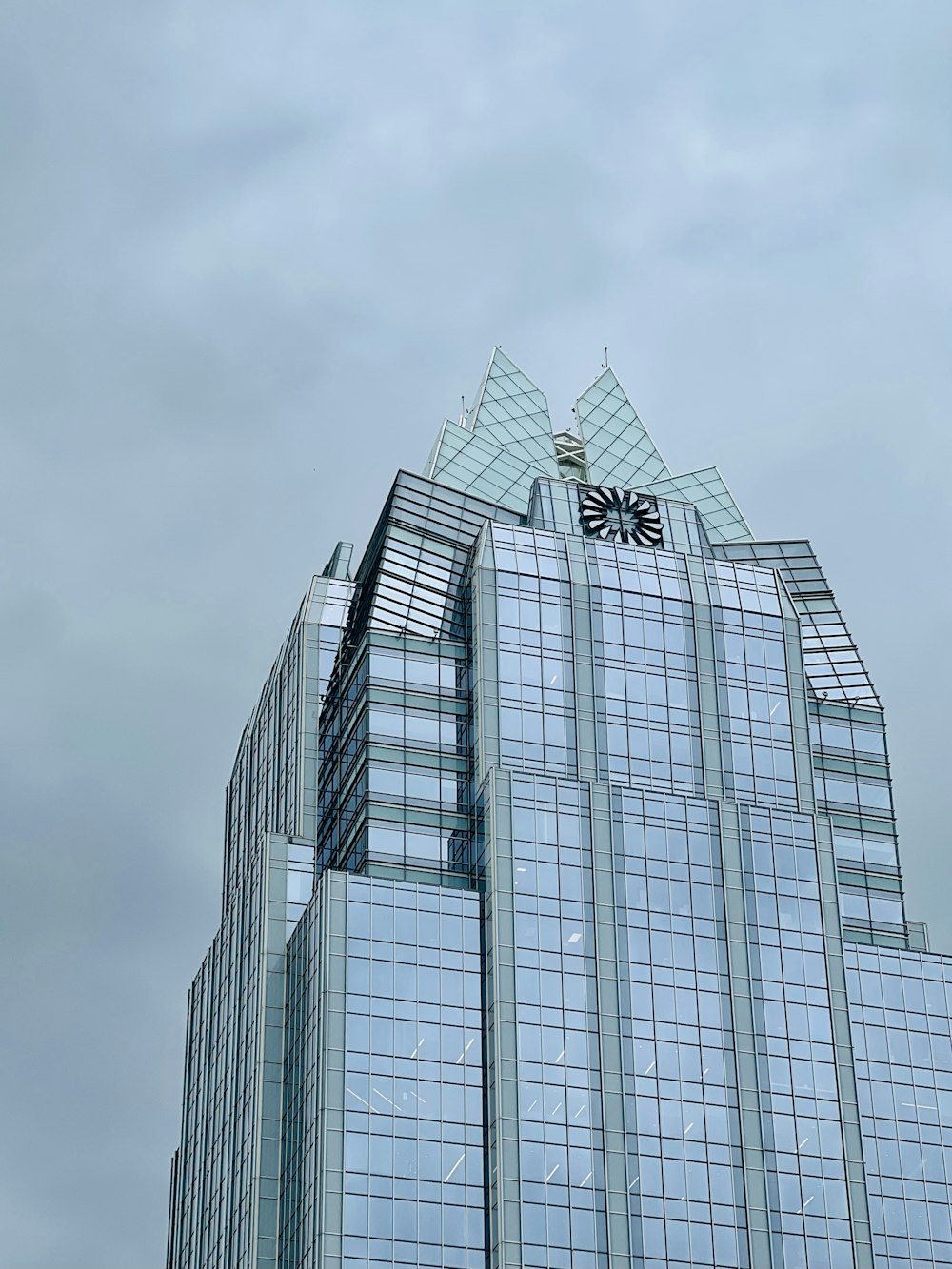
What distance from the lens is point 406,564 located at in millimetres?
150500

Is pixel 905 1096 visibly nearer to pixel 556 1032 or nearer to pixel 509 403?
pixel 556 1032

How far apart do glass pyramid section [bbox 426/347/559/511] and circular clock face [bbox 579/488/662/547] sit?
6134mm

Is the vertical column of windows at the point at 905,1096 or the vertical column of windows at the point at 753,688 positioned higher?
the vertical column of windows at the point at 753,688

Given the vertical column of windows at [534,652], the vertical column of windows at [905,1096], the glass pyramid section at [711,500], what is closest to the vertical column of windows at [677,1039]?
the vertical column of windows at [534,652]

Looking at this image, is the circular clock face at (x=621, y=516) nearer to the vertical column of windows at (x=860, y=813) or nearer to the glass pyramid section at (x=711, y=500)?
the glass pyramid section at (x=711, y=500)

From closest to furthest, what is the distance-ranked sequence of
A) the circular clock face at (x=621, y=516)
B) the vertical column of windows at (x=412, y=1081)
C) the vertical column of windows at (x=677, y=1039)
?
the vertical column of windows at (x=412, y=1081), the vertical column of windows at (x=677, y=1039), the circular clock face at (x=621, y=516)

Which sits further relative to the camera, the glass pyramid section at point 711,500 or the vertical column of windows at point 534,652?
the glass pyramid section at point 711,500

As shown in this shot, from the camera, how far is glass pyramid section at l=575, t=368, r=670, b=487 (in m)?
167

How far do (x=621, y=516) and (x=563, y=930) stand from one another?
35.7 metres

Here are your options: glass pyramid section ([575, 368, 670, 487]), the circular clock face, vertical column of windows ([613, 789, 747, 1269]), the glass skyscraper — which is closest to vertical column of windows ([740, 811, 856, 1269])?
the glass skyscraper

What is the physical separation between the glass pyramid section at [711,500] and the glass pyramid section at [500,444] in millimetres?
8843

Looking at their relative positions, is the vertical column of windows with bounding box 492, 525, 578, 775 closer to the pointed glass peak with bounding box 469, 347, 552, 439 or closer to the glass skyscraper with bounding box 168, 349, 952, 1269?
the glass skyscraper with bounding box 168, 349, 952, 1269

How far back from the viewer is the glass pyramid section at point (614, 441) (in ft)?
547

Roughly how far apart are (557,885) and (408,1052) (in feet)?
45.9
